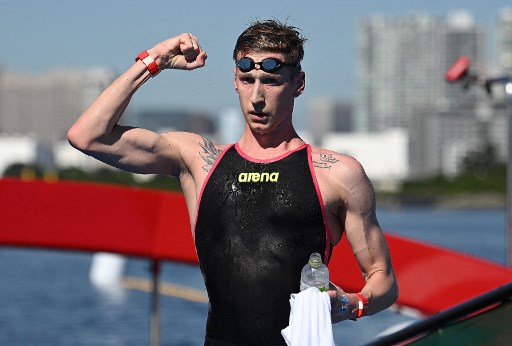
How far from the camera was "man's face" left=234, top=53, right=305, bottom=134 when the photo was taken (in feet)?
13.7

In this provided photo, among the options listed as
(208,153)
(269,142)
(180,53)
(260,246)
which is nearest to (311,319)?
(260,246)

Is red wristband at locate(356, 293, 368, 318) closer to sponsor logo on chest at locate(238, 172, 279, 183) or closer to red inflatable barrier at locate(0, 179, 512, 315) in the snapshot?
sponsor logo on chest at locate(238, 172, 279, 183)

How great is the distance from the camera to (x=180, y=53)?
439 centimetres

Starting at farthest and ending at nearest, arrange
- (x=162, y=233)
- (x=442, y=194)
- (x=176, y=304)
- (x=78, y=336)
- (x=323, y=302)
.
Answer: (x=442, y=194)
(x=176, y=304)
(x=78, y=336)
(x=162, y=233)
(x=323, y=302)

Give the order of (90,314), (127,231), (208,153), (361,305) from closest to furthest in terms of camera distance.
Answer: (361,305) < (208,153) < (127,231) < (90,314)

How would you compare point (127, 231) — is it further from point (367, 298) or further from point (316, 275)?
point (316, 275)

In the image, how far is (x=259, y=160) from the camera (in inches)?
169

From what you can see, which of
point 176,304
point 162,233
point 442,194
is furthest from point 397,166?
point 162,233

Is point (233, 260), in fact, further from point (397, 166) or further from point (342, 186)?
point (397, 166)

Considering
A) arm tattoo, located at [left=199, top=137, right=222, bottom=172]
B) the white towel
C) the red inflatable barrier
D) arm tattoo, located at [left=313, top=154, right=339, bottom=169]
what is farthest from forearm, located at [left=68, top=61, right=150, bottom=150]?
the red inflatable barrier

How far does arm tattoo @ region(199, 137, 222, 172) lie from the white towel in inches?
26.9

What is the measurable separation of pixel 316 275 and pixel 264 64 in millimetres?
746

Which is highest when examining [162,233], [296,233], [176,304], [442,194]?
[296,233]

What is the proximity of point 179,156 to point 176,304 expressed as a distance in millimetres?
31381
